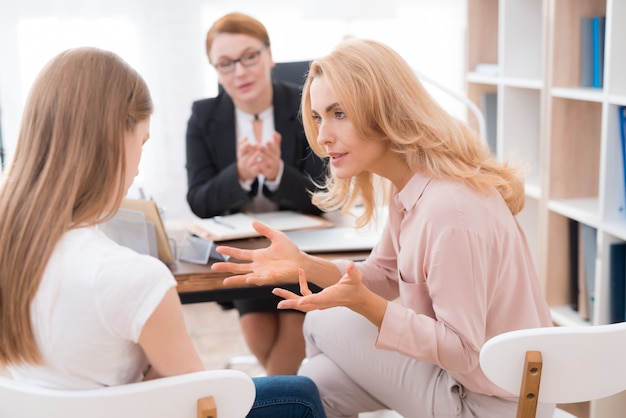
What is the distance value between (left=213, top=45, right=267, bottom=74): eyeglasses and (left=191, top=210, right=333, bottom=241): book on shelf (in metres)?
0.53

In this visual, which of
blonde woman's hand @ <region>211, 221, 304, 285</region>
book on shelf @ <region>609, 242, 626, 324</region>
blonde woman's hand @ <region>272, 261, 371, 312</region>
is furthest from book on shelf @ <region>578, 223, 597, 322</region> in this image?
blonde woman's hand @ <region>272, 261, 371, 312</region>

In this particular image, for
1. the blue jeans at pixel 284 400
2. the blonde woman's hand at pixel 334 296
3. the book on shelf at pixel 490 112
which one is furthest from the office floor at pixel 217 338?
the blonde woman's hand at pixel 334 296

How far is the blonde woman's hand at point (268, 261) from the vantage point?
5.22 ft

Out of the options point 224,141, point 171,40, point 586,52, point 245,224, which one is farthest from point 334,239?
point 171,40

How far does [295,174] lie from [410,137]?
2.75ft

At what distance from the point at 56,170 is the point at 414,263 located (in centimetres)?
70

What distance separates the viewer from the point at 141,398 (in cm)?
109

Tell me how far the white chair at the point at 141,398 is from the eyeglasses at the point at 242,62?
4.96 feet

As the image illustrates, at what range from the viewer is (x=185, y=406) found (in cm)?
114

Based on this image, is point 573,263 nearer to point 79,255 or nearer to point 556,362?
point 556,362

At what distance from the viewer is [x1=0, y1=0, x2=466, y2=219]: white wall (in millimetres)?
3596

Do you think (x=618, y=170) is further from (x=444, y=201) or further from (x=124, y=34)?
(x=124, y=34)

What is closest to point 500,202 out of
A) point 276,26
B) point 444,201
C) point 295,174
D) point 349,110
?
point 444,201

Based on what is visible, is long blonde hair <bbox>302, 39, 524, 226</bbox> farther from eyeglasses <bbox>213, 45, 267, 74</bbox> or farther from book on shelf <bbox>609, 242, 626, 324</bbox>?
eyeglasses <bbox>213, 45, 267, 74</bbox>
